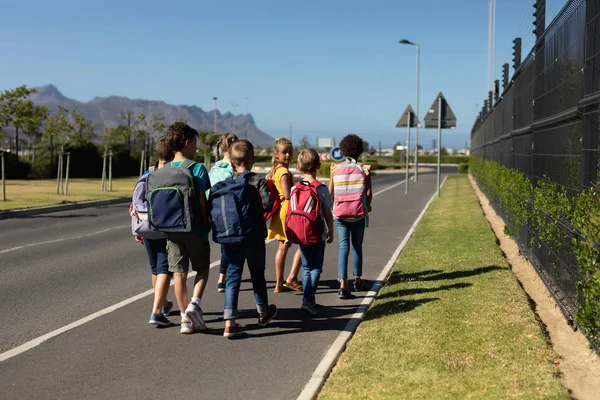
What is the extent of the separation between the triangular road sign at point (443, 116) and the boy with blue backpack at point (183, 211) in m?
19.1

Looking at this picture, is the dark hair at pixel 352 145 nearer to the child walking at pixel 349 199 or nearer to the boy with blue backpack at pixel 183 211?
the child walking at pixel 349 199

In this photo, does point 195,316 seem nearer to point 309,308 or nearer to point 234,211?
point 234,211

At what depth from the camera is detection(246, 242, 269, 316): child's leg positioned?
19.6ft

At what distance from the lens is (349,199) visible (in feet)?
24.6

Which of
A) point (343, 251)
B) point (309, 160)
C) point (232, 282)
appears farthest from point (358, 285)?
point (232, 282)

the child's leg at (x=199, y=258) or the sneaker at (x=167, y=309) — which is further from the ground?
the child's leg at (x=199, y=258)

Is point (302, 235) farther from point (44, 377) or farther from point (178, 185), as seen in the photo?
point (44, 377)

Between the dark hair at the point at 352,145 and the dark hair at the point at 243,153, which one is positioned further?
the dark hair at the point at 352,145

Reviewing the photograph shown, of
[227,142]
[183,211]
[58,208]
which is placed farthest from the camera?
[58,208]

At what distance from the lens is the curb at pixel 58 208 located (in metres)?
17.6

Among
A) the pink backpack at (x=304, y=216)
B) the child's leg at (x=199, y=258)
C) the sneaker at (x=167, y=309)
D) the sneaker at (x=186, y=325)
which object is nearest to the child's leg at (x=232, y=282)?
the child's leg at (x=199, y=258)

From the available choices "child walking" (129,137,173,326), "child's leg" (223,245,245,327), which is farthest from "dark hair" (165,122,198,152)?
"child's leg" (223,245,245,327)

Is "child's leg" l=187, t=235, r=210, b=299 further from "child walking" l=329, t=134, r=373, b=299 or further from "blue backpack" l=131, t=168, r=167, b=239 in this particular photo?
"child walking" l=329, t=134, r=373, b=299

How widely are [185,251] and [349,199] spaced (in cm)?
217
